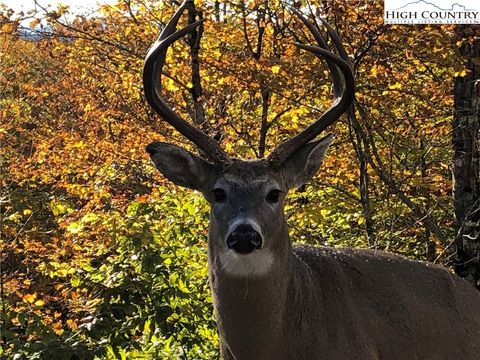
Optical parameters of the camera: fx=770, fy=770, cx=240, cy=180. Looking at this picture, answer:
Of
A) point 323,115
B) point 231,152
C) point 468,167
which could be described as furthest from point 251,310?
point 231,152

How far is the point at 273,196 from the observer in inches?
185

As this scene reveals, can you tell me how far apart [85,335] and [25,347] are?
57 centimetres

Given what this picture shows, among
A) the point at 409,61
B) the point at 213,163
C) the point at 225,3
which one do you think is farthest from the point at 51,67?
the point at 213,163

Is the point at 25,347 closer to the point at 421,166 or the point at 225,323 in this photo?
the point at 225,323

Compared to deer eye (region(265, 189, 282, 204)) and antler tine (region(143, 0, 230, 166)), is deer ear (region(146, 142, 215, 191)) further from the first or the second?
deer eye (region(265, 189, 282, 204))

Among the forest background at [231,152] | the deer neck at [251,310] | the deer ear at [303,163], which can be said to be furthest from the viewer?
the forest background at [231,152]

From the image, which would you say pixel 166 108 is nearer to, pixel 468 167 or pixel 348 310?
pixel 348 310

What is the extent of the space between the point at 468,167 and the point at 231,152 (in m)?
3.40

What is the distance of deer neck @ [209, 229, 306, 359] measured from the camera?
178 inches

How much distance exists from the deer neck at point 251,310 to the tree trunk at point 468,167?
388cm

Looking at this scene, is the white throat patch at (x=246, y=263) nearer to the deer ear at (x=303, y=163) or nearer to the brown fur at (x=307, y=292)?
the brown fur at (x=307, y=292)

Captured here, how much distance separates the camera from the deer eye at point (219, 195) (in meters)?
4.67

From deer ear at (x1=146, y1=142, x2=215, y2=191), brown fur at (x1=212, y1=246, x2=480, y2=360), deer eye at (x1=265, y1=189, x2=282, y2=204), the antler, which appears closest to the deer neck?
brown fur at (x1=212, y1=246, x2=480, y2=360)

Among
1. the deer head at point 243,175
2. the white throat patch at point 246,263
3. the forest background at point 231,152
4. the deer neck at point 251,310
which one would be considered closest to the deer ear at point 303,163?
the deer head at point 243,175
